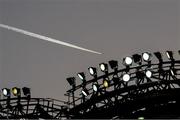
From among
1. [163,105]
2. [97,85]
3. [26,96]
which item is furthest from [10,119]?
[163,105]

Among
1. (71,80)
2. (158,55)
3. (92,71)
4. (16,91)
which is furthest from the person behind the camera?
(16,91)

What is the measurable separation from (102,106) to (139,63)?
98.3 inches

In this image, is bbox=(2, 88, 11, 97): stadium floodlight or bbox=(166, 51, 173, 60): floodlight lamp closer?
bbox=(166, 51, 173, 60): floodlight lamp

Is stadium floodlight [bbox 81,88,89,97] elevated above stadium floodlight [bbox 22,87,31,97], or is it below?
below

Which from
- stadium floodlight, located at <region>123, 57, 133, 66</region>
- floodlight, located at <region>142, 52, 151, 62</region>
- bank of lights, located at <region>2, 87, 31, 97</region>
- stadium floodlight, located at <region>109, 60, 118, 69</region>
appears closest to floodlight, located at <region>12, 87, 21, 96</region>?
bank of lights, located at <region>2, 87, 31, 97</region>

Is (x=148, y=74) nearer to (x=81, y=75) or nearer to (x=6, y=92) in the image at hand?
(x=81, y=75)

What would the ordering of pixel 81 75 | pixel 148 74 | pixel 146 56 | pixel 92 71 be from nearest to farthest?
pixel 148 74, pixel 146 56, pixel 92 71, pixel 81 75

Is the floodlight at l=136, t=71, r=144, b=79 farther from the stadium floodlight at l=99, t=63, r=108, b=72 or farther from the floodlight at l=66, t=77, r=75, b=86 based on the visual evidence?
the floodlight at l=66, t=77, r=75, b=86

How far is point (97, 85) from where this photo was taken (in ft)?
71.1

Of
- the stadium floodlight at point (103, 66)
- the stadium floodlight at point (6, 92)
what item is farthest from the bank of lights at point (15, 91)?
the stadium floodlight at point (103, 66)

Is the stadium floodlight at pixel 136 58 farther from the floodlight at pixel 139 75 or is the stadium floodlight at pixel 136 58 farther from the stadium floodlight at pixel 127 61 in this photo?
the floodlight at pixel 139 75

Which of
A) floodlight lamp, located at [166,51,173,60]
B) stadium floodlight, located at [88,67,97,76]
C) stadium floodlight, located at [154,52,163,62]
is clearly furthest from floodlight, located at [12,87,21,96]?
floodlight lamp, located at [166,51,173,60]

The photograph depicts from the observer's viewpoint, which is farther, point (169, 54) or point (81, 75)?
point (81, 75)

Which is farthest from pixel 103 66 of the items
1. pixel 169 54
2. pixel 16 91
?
pixel 16 91
